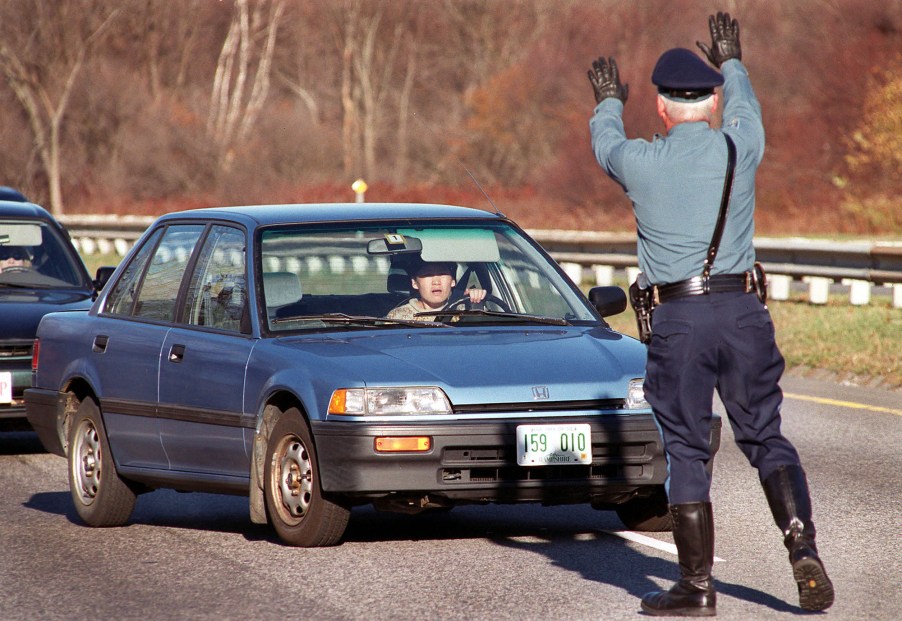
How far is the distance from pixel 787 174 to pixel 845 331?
104 feet

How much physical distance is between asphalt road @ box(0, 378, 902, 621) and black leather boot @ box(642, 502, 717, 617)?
0.16m

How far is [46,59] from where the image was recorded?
56.5 metres

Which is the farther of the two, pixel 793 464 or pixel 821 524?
pixel 821 524

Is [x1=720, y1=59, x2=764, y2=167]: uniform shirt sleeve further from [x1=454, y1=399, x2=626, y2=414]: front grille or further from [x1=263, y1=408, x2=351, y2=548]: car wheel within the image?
[x1=263, y1=408, x2=351, y2=548]: car wheel

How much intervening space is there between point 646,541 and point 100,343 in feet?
10.1

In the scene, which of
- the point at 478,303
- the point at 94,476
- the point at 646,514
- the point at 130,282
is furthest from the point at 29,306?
the point at 646,514

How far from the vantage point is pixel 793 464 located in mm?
5887

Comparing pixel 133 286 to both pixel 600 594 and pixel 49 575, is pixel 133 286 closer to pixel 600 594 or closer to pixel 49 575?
pixel 49 575

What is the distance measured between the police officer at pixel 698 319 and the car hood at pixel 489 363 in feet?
4.08

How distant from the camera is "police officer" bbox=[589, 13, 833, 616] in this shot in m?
5.77

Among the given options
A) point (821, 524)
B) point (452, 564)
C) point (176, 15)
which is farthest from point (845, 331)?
point (176, 15)

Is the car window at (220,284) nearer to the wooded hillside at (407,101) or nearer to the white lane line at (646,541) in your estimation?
the white lane line at (646,541)

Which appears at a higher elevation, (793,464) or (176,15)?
(176,15)

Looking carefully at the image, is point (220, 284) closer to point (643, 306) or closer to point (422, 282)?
point (422, 282)
